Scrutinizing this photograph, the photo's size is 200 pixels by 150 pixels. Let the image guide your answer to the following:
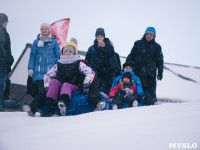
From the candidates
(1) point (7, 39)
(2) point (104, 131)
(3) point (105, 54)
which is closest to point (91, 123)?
(2) point (104, 131)

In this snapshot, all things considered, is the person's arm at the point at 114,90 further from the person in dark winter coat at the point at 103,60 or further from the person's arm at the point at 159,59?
the person's arm at the point at 159,59

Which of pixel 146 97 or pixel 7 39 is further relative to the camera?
pixel 7 39

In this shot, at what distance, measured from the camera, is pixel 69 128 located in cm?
198

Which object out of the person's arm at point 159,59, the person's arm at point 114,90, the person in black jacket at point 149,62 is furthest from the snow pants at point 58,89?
the person's arm at point 159,59

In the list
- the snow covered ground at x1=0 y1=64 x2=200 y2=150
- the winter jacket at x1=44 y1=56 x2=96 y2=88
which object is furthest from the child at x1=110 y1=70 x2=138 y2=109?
the snow covered ground at x1=0 y1=64 x2=200 y2=150

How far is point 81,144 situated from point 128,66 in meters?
3.21

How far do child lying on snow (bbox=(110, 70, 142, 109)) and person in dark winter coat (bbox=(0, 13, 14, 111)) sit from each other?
2038 mm

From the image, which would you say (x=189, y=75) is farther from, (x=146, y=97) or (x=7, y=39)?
(x=7, y=39)

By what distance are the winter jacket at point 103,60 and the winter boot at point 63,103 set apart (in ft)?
4.73

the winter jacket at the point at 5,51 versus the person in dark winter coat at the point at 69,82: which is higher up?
the winter jacket at the point at 5,51

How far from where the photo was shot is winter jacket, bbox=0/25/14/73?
182 inches

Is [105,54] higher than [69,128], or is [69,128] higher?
[105,54]

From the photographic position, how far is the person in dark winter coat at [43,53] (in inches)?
175

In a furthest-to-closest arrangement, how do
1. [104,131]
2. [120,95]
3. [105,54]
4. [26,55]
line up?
1. [26,55]
2. [105,54]
3. [120,95]
4. [104,131]
